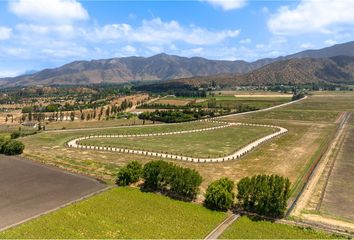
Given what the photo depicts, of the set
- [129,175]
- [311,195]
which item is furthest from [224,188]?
[129,175]

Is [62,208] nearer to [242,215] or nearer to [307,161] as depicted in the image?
[242,215]

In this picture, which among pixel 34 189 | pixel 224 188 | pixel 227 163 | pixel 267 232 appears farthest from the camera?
pixel 227 163

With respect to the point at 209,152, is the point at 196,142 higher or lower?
higher

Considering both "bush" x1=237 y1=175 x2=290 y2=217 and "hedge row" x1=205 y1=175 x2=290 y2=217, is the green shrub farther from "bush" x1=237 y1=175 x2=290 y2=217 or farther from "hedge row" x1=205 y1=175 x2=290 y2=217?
"bush" x1=237 y1=175 x2=290 y2=217

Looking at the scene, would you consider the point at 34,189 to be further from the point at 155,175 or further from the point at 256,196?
the point at 256,196

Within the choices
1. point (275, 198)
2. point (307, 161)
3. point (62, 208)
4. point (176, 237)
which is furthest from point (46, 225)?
point (307, 161)

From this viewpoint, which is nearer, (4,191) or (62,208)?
(62,208)

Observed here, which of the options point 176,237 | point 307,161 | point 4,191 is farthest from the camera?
point 307,161

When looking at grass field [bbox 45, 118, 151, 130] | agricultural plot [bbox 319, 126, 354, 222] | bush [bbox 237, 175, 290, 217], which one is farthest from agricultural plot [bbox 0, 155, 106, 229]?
grass field [bbox 45, 118, 151, 130]
